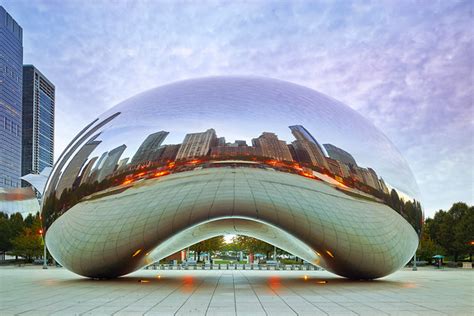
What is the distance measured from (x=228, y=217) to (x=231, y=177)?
1.82 metres

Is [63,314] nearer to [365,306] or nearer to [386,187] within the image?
[365,306]

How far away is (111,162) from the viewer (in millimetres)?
13781

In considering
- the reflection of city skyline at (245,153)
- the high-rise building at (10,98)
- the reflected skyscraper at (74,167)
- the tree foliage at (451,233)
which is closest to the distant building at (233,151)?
the reflection of city skyline at (245,153)

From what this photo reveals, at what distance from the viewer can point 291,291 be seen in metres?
13.8

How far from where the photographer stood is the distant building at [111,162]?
1372 centimetres

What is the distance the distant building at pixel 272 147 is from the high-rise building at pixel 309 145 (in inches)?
14.4

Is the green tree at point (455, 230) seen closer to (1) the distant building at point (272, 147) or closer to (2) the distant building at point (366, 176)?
(2) the distant building at point (366, 176)

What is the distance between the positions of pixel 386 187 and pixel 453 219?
51531mm

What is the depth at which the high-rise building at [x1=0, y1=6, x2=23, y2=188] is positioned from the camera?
152 m

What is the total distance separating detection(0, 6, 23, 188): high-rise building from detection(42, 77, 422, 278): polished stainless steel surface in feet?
508

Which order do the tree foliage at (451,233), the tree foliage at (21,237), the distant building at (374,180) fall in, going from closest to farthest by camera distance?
1. the distant building at (374,180)
2. the tree foliage at (451,233)
3. the tree foliage at (21,237)

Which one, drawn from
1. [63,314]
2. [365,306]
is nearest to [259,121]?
[365,306]

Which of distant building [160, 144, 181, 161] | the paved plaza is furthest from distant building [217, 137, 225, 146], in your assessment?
the paved plaza

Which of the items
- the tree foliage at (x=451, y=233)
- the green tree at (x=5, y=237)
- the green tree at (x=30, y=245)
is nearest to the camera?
the tree foliage at (x=451, y=233)
